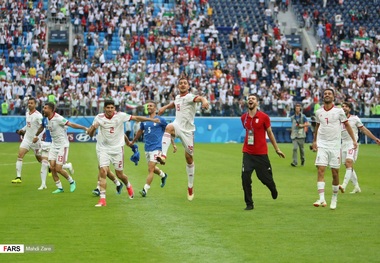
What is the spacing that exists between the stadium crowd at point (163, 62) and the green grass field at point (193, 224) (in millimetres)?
26715

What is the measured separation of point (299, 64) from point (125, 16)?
12329mm

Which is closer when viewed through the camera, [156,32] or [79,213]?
[79,213]

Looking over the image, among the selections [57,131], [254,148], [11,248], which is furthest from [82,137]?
[11,248]

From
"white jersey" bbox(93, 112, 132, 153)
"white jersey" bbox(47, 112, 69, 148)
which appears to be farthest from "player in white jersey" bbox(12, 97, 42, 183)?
"white jersey" bbox(93, 112, 132, 153)

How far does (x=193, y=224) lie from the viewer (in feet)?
46.0

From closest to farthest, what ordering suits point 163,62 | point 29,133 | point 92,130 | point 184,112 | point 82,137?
point 92,130 < point 184,112 < point 29,133 < point 82,137 < point 163,62

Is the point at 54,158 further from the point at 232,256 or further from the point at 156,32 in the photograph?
the point at 156,32

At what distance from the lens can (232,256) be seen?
434 inches

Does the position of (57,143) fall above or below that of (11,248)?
above

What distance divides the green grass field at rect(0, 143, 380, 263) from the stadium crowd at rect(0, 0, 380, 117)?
2672 cm

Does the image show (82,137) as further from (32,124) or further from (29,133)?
(32,124)

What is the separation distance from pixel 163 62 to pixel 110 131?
1469 inches

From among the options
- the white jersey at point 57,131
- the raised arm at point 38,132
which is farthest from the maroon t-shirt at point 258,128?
the raised arm at point 38,132

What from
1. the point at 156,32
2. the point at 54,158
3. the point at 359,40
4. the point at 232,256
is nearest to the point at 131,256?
the point at 232,256
